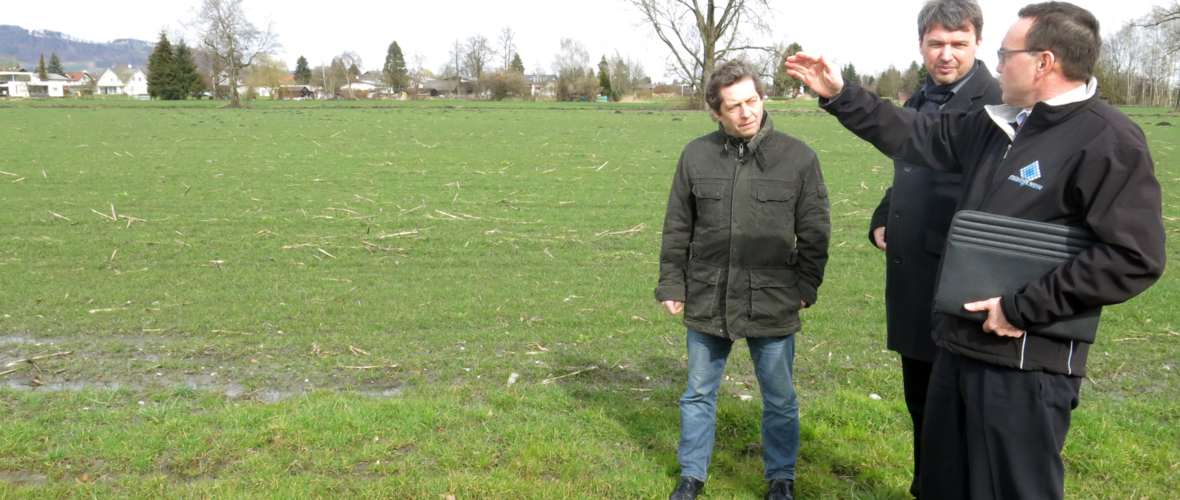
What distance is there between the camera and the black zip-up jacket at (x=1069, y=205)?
2.39 meters

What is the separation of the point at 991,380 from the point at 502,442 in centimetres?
273

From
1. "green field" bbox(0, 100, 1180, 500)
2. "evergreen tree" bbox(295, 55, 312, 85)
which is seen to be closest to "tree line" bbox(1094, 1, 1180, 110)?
"green field" bbox(0, 100, 1180, 500)

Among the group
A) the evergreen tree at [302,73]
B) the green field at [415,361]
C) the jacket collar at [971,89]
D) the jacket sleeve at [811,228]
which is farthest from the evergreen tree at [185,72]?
the jacket collar at [971,89]

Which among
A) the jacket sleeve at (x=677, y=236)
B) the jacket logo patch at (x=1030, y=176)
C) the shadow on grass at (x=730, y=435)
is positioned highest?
the jacket logo patch at (x=1030, y=176)

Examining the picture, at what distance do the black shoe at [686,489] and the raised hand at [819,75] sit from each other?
190 centimetres

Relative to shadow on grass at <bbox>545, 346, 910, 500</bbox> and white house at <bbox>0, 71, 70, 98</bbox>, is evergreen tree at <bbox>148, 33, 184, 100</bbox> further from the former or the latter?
shadow on grass at <bbox>545, 346, 910, 500</bbox>

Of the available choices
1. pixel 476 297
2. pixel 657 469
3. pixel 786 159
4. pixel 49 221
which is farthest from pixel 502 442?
pixel 49 221

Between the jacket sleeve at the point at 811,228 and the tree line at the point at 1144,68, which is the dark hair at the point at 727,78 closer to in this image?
the jacket sleeve at the point at 811,228

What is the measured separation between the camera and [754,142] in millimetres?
3742

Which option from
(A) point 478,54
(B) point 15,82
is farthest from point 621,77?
(B) point 15,82

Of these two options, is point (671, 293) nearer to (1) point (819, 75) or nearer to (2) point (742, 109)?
(2) point (742, 109)

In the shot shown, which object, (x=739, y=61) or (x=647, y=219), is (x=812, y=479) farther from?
(x=647, y=219)

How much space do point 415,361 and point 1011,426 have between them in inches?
170

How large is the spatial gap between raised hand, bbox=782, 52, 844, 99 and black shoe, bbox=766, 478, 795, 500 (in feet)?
6.16
